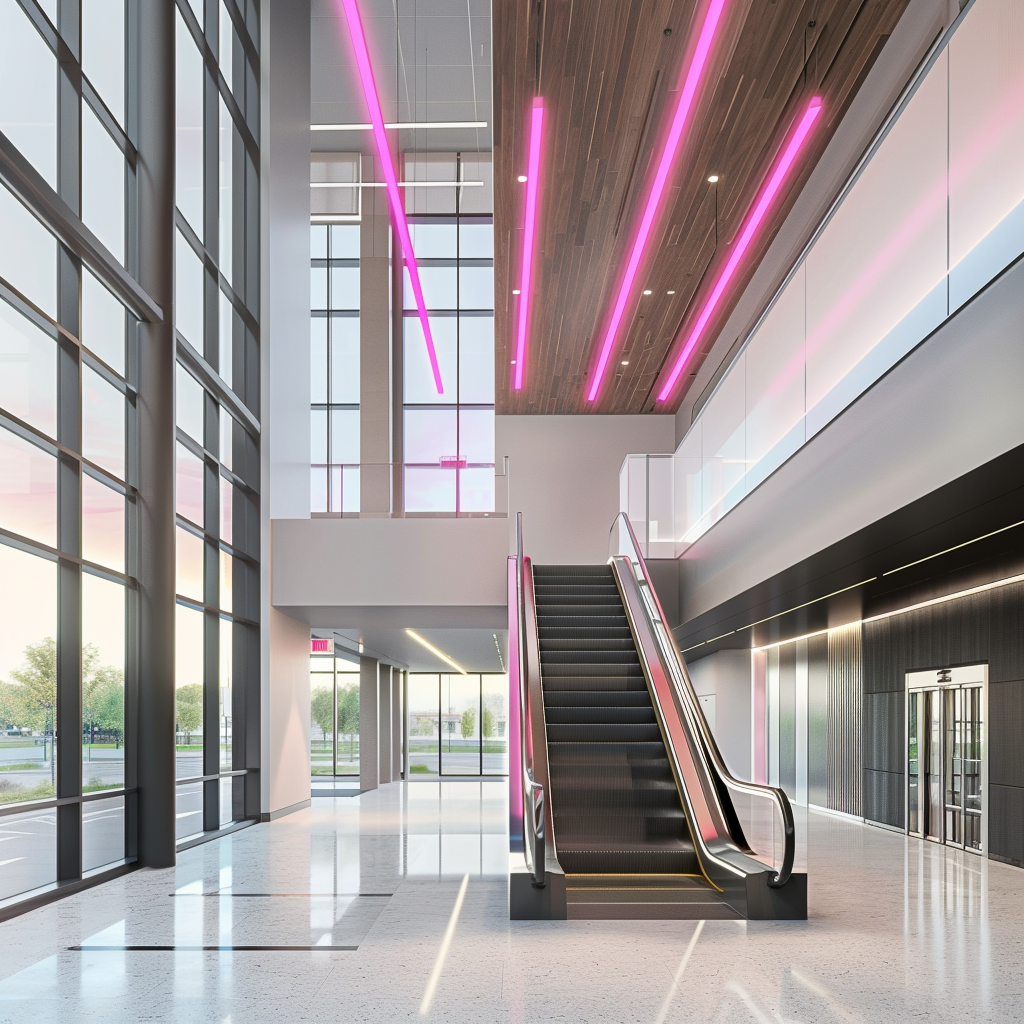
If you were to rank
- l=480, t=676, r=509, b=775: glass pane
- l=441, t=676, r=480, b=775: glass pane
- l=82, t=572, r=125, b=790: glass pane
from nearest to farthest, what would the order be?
l=82, t=572, r=125, b=790: glass pane
l=441, t=676, r=480, b=775: glass pane
l=480, t=676, r=509, b=775: glass pane

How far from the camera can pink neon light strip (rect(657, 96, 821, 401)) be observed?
9052 millimetres

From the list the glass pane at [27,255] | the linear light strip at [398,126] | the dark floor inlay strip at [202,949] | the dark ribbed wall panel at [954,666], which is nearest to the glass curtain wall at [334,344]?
the linear light strip at [398,126]

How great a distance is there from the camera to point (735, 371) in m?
11.8

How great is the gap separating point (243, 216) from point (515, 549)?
6152 millimetres

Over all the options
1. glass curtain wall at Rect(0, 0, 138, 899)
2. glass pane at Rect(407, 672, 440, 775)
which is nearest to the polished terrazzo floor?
glass curtain wall at Rect(0, 0, 138, 899)

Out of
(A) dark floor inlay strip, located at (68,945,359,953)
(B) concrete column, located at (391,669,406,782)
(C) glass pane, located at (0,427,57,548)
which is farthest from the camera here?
(B) concrete column, located at (391,669,406,782)

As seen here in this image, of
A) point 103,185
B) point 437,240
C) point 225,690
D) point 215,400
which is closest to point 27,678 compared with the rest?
point 103,185

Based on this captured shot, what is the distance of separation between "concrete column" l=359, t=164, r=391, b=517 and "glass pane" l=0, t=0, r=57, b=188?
45.8ft

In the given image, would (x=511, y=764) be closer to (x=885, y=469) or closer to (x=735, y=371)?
(x=885, y=469)

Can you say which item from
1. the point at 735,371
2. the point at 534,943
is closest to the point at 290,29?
the point at 735,371

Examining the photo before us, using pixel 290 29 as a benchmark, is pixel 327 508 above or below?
below

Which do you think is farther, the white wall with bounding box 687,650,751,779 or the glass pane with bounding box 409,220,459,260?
the glass pane with bounding box 409,220,459,260

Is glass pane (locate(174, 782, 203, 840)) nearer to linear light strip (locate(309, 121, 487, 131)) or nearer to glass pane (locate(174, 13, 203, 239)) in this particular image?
glass pane (locate(174, 13, 203, 239))

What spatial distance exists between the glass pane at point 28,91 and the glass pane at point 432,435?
14.9 meters
